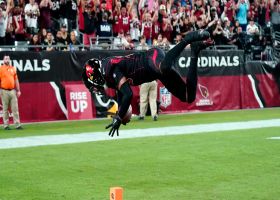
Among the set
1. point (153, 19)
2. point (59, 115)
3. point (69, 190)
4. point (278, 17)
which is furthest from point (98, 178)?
point (278, 17)

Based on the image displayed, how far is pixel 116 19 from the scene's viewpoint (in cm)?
2425

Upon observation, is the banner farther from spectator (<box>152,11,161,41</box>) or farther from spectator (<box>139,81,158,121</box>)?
spectator (<box>139,81,158,121</box>)

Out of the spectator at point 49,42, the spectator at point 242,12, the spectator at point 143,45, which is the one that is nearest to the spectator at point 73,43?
the spectator at point 49,42

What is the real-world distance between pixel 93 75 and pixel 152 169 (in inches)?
117

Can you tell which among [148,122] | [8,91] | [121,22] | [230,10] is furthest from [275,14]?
[8,91]

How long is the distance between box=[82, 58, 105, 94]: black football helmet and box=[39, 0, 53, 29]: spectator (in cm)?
1354

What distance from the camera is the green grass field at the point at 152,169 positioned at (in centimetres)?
947

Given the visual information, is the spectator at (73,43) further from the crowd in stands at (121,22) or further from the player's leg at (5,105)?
the player's leg at (5,105)

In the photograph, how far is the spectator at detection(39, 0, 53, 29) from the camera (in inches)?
877

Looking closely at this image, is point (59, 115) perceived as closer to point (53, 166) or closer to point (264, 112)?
point (264, 112)

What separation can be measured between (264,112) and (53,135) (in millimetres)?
10829

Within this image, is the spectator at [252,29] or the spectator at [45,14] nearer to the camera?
the spectator at [45,14]

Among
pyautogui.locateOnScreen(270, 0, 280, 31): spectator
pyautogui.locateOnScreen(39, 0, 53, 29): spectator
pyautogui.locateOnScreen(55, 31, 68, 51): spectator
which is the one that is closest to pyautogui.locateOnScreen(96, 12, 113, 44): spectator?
pyautogui.locateOnScreen(55, 31, 68, 51): spectator

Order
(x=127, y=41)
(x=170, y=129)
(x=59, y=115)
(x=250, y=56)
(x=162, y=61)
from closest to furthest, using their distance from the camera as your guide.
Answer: (x=162, y=61)
(x=170, y=129)
(x=59, y=115)
(x=127, y=41)
(x=250, y=56)
